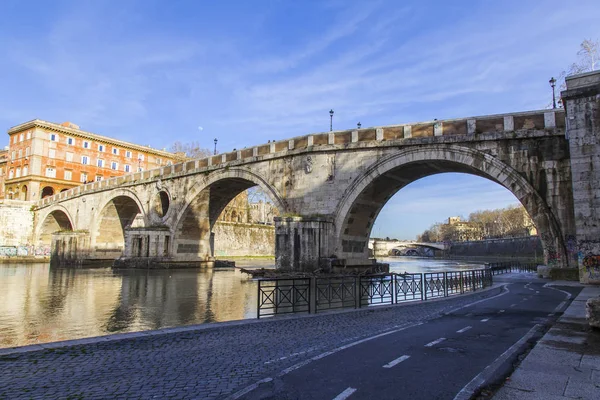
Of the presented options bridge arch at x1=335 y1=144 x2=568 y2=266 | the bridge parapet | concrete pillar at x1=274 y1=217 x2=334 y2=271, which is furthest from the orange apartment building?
bridge arch at x1=335 y1=144 x2=568 y2=266

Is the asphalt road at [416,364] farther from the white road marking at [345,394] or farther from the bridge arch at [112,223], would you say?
the bridge arch at [112,223]

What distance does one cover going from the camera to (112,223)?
137 ft

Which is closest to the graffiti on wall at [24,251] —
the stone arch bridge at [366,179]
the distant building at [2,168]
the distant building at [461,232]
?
the stone arch bridge at [366,179]

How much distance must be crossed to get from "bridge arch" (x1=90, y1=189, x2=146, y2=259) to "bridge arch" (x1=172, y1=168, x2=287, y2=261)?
8702 millimetres

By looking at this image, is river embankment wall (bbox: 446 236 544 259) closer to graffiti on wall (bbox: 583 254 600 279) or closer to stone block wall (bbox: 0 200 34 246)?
graffiti on wall (bbox: 583 254 600 279)

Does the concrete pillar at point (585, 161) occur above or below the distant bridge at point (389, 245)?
above

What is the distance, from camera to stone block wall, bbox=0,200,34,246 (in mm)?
47312

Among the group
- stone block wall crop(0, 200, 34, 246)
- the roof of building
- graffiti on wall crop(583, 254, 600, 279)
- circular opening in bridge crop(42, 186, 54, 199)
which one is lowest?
graffiti on wall crop(583, 254, 600, 279)

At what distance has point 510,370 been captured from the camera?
4547 mm

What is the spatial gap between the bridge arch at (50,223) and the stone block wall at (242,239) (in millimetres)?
17002

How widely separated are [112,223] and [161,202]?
10173 millimetres

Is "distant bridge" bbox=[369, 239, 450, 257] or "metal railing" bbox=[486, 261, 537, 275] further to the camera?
"distant bridge" bbox=[369, 239, 450, 257]

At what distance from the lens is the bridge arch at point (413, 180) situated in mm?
15984

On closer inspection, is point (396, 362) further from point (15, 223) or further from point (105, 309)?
point (15, 223)
